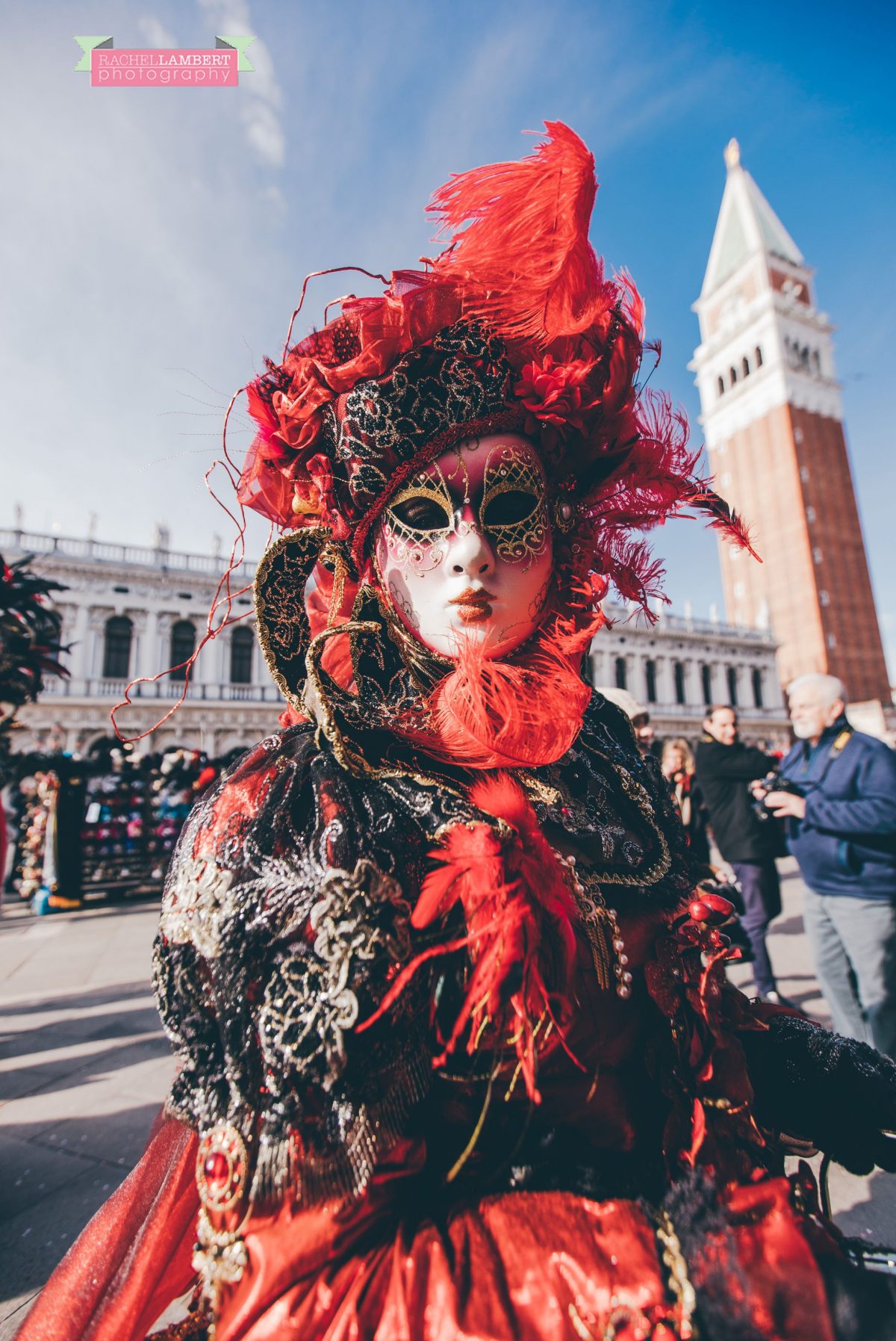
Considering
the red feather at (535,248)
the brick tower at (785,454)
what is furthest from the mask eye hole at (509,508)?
the brick tower at (785,454)

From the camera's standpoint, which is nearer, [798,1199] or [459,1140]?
[798,1199]

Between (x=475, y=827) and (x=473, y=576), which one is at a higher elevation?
(x=473, y=576)

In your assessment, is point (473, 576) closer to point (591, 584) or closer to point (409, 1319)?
point (591, 584)

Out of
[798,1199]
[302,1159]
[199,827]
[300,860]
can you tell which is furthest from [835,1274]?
[199,827]

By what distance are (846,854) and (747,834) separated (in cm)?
102

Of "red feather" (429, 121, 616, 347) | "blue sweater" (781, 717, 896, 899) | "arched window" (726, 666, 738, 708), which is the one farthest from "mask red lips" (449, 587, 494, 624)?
"arched window" (726, 666, 738, 708)

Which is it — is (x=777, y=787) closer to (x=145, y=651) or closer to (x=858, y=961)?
(x=858, y=961)

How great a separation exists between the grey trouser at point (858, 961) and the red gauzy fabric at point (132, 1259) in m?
3.04

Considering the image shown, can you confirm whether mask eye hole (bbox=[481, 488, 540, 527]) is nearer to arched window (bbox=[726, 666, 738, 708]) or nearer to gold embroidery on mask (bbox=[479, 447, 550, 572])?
gold embroidery on mask (bbox=[479, 447, 550, 572])

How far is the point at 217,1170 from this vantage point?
0.73 metres

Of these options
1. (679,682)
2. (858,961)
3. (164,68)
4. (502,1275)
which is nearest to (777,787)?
(858,961)

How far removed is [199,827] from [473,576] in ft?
1.78

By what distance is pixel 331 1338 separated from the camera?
0.64 meters

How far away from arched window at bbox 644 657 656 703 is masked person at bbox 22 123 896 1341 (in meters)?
35.6
